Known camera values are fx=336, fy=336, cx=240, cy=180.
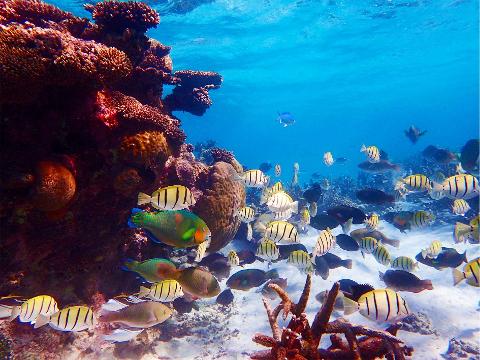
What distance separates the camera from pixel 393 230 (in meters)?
13.2

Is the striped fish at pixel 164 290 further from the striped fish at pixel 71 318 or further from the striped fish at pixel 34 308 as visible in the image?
the striped fish at pixel 34 308

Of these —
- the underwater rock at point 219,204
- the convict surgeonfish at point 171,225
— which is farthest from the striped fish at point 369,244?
the convict surgeonfish at point 171,225

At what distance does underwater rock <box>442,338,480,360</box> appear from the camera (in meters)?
5.73

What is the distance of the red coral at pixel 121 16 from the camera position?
5.50 m

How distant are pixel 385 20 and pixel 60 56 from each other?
3046 cm

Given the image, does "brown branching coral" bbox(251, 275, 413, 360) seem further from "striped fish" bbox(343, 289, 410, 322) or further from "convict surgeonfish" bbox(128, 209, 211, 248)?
"convict surgeonfish" bbox(128, 209, 211, 248)

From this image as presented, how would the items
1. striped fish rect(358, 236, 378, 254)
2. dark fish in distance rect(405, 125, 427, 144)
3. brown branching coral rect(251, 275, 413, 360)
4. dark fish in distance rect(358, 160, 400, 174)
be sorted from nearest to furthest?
brown branching coral rect(251, 275, 413, 360) → striped fish rect(358, 236, 378, 254) → dark fish in distance rect(358, 160, 400, 174) → dark fish in distance rect(405, 125, 427, 144)

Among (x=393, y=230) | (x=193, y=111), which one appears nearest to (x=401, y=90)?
(x=393, y=230)

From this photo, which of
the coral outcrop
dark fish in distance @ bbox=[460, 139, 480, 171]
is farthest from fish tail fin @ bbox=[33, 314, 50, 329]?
dark fish in distance @ bbox=[460, 139, 480, 171]

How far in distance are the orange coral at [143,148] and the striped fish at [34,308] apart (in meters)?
1.96

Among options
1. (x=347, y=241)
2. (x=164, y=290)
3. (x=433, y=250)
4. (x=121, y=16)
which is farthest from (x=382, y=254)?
(x=121, y=16)

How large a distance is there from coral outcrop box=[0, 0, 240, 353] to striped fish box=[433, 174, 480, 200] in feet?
15.2

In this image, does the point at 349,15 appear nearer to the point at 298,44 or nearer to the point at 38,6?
the point at 298,44

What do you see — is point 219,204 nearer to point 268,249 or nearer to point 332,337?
point 268,249
